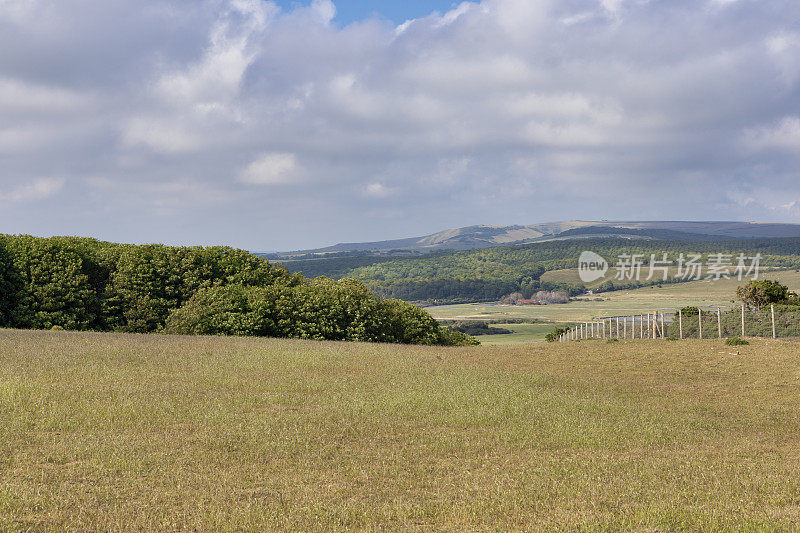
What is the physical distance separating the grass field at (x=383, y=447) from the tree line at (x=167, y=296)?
17883 mm

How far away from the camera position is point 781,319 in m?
34.3

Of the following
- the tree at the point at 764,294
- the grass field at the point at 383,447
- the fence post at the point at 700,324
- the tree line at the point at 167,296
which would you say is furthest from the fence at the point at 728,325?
the tree line at the point at 167,296

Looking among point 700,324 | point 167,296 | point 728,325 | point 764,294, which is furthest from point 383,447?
point 764,294

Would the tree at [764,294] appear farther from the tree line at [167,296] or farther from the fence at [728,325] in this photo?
the tree line at [167,296]

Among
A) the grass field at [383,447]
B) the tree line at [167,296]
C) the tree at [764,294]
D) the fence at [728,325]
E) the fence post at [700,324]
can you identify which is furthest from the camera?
the tree at [764,294]

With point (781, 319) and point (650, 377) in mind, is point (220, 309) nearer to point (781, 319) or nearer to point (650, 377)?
point (650, 377)

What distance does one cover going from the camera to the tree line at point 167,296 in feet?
136

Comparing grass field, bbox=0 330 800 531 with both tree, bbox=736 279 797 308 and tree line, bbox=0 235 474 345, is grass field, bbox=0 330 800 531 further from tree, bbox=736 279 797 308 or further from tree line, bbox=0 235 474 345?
tree, bbox=736 279 797 308

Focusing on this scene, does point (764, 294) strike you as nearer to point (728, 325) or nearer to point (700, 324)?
point (728, 325)

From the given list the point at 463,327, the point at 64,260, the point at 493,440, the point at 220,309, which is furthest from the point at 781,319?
the point at 463,327

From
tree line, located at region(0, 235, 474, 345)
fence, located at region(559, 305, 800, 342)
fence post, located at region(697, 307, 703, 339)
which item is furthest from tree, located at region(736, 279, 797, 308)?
tree line, located at region(0, 235, 474, 345)

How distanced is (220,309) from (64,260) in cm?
1309

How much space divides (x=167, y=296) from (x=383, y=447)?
128 ft

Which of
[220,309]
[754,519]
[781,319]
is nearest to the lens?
[754,519]
